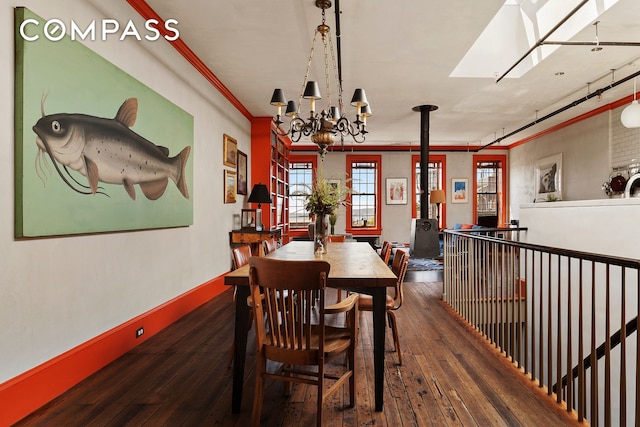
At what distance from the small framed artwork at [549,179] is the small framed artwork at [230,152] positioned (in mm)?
6964

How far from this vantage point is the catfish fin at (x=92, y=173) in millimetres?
2708

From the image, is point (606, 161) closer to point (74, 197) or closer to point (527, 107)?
point (527, 107)

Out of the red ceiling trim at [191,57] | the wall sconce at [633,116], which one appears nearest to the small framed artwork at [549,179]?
the wall sconce at [633,116]

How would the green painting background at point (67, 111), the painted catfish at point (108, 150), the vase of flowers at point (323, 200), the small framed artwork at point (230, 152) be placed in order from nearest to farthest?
1. the green painting background at point (67, 111)
2. the painted catfish at point (108, 150)
3. the vase of flowers at point (323, 200)
4. the small framed artwork at point (230, 152)

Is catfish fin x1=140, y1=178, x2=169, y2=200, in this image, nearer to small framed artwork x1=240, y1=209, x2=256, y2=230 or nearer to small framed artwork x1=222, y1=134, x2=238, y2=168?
small framed artwork x1=222, y1=134, x2=238, y2=168

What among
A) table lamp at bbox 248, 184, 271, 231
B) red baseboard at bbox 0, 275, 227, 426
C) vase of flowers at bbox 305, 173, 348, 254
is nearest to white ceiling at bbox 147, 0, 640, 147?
table lamp at bbox 248, 184, 271, 231

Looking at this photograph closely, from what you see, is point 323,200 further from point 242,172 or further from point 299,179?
point 299,179

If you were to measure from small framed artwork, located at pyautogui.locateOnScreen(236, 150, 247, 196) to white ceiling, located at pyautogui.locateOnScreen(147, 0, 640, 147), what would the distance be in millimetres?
914

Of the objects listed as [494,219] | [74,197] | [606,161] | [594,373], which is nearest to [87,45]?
[74,197]

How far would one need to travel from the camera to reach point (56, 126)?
7.91 feet

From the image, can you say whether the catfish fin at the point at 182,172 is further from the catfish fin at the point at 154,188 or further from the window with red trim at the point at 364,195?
the window with red trim at the point at 364,195

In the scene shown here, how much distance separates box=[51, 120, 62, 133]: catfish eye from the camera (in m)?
2.38

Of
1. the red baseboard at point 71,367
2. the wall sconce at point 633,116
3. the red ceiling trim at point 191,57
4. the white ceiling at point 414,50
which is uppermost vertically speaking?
the white ceiling at point 414,50

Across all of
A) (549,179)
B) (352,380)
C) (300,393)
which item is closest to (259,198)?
(300,393)
